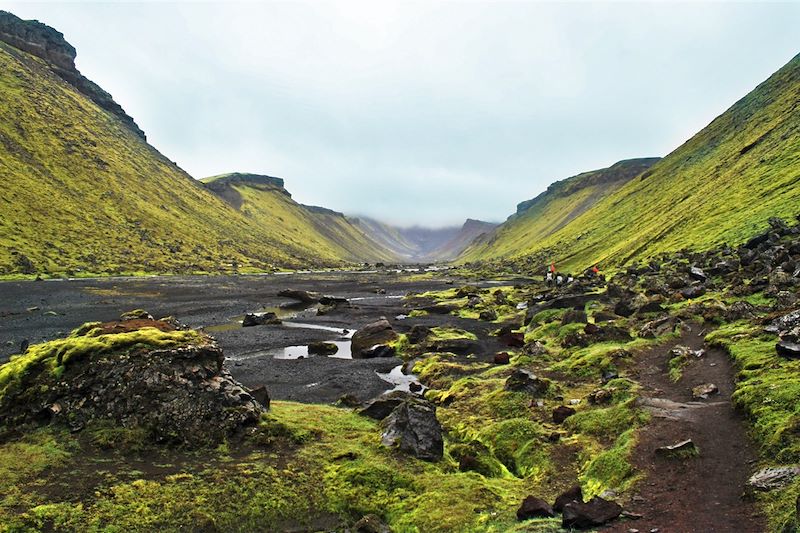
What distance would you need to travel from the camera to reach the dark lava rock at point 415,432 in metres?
19.2

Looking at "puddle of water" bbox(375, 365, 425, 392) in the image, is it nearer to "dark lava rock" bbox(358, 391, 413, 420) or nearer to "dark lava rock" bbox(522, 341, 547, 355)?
"dark lava rock" bbox(358, 391, 413, 420)

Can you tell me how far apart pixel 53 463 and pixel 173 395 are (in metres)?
4.38

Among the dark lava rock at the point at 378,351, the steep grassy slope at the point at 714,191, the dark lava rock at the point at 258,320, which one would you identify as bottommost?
the dark lava rock at the point at 378,351

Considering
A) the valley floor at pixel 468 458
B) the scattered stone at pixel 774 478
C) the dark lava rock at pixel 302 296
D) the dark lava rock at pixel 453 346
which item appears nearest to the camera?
the scattered stone at pixel 774 478

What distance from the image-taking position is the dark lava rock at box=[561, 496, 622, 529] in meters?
13.0

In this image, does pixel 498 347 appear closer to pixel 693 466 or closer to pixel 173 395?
pixel 693 466

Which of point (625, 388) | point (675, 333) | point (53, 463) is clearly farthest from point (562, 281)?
point (53, 463)

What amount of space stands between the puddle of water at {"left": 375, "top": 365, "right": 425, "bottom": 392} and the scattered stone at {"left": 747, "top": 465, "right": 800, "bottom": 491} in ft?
71.5

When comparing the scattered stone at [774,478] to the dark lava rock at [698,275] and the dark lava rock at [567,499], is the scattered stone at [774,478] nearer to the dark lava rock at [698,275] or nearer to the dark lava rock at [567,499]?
the dark lava rock at [567,499]

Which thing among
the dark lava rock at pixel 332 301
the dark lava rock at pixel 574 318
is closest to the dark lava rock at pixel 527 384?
the dark lava rock at pixel 574 318

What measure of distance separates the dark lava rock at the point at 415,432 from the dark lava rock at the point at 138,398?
20.0ft

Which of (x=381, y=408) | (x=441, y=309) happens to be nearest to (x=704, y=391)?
(x=381, y=408)

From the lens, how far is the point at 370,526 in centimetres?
1439

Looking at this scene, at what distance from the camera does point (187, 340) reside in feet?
69.2
